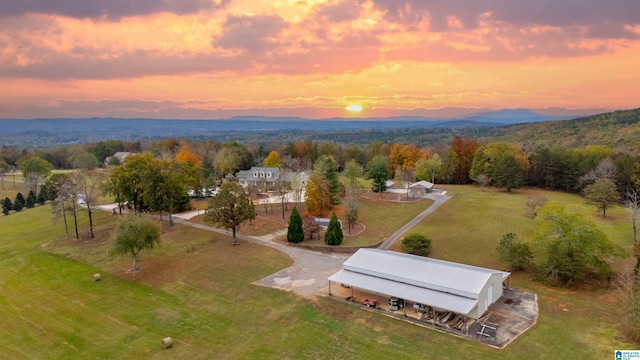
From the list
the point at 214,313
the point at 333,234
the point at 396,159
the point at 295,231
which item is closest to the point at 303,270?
the point at 333,234

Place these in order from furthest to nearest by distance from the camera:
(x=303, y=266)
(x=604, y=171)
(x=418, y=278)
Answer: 1. (x=604, y=171)
2. (x=303, y=266)
3. (x=418, y=278)

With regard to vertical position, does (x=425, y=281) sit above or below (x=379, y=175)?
below

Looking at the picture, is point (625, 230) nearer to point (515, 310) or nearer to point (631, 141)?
point (515, 310)

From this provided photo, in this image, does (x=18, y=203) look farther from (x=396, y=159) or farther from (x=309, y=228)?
(x=396, y=159)

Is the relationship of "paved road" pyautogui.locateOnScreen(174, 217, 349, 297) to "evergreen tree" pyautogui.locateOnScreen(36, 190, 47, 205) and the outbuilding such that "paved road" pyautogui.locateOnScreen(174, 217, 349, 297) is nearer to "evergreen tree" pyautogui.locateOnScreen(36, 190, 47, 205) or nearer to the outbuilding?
the outbuilding

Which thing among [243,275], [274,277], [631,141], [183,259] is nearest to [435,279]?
[274,277]

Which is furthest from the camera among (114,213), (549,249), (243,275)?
(114,213)

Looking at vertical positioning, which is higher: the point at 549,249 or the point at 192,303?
the point at 549,249
